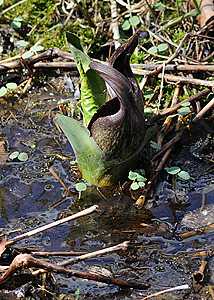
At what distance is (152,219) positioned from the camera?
2.01m

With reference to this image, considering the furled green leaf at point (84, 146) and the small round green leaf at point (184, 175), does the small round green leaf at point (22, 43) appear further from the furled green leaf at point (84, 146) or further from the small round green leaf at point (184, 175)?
the small round green leaf at point (184, 175)

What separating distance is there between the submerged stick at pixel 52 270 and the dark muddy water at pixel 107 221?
36 mm

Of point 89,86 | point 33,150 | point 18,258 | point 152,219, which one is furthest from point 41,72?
point 18,258

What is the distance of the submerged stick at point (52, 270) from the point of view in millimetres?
1449

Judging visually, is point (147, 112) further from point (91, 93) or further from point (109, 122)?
point (109, 122)

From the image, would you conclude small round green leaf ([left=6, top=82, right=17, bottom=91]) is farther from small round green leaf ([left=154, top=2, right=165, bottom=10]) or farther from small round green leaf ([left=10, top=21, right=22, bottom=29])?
small round green leaf ([left=154, top=2, right=165, bottom=10])

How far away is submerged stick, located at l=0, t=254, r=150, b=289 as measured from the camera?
4.75ft

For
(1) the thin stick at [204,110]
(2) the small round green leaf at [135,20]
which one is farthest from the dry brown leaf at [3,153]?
(2) the small round green leaf at [135,20]

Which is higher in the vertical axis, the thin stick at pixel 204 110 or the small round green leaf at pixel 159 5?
the small round green leaf at pixel 159 5

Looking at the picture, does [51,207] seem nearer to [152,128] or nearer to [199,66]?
[152,128]

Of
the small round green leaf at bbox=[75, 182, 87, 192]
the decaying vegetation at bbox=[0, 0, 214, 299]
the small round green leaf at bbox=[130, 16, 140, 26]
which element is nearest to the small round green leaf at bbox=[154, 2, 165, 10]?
the decaying vegetation at bbox=[0, 0, 214, 299]

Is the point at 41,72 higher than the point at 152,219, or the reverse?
the point at 41,72

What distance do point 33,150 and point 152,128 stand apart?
3.10 ft

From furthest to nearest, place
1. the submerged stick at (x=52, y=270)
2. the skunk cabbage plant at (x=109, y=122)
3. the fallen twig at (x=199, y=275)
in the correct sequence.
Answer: the skunk cabbage plant at (x=109, y=122)
the fallen twig at (x=199, y=275)
the submerged stick at (x=52, y=270)
